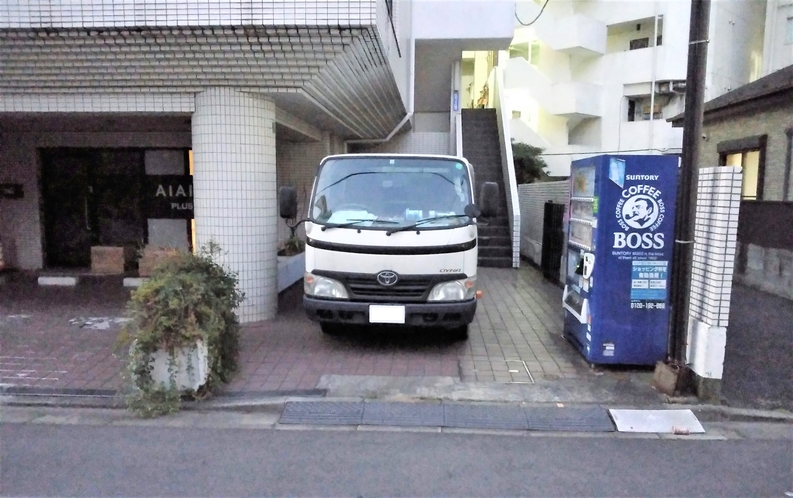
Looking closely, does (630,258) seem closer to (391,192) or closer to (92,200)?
(391,192)

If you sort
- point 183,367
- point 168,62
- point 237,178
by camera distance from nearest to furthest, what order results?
1. point 183,367
2. point 168,62
3. point 237,178

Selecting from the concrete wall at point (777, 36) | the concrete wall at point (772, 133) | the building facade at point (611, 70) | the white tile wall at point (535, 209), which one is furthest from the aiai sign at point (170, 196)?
the concrete wall at point (777, 36)

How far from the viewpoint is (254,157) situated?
698 cm

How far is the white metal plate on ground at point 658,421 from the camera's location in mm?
4469

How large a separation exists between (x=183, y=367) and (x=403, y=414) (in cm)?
203

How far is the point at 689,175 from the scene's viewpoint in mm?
4895

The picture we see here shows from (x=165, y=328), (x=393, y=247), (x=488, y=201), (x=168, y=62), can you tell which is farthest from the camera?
(x=168, y=62)

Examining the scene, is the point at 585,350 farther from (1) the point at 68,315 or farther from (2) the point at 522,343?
(1) the point at 68,315

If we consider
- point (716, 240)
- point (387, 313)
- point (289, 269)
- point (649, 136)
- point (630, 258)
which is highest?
point (649, 136)

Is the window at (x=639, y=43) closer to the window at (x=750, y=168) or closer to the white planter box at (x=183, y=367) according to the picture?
the window at (x=750, y=168)

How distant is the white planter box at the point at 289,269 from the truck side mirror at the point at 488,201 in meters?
Answer: 4.06

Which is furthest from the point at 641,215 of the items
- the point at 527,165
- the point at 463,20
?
the point at 527,165

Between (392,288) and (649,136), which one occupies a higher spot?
(649,136)

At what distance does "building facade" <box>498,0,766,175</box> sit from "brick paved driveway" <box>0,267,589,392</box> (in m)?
17.8
